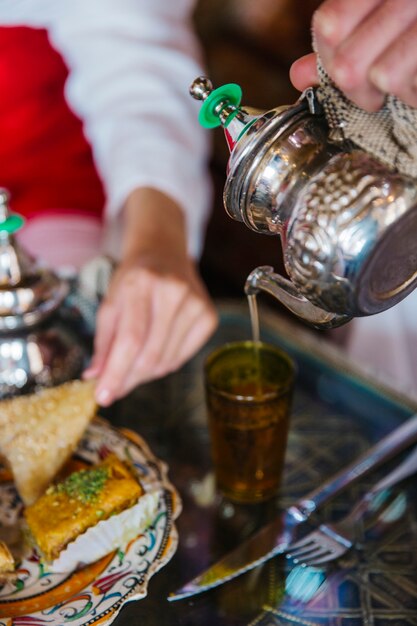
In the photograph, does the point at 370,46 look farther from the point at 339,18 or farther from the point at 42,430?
the point at 42,430

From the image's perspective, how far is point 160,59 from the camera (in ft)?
4.06

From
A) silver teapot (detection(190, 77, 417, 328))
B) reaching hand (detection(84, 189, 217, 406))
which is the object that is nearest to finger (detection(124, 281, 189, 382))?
reaching hand (detection(84, 189, 217, 406))

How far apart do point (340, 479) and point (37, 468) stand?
33cm

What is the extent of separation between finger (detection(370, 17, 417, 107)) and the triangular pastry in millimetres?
511

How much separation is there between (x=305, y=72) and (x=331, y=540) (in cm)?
46

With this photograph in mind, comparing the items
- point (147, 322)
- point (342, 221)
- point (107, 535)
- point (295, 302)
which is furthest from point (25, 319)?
point (342, 221)

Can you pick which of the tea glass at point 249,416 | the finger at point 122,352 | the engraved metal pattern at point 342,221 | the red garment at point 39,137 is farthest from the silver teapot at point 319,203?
the red garment at point 39,137

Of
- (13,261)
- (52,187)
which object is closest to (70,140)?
(52,187)

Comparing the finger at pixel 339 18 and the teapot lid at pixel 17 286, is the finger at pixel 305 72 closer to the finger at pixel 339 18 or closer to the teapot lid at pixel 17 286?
the finger at pixel 339 18

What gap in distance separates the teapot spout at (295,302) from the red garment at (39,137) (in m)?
0.73

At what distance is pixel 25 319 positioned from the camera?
2.99 ft

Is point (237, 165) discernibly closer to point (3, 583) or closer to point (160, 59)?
point (3, 583)

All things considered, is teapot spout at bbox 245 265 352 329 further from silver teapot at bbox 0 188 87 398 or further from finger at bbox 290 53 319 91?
silver teapot at bbox 0 188 87 398

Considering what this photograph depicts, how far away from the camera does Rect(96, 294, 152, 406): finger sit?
2.88ft
